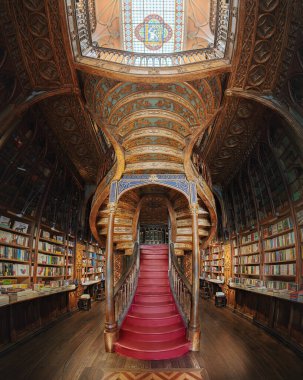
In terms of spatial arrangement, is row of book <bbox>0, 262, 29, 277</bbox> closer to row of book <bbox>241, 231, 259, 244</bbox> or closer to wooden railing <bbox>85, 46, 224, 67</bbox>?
wooden railing <bbox>85, 46, 224, 67</bbox>

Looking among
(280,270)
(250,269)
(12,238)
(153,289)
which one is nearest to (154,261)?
(153,289)

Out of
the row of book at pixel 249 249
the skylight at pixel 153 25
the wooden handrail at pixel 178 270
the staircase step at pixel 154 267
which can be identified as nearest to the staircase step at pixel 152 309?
the wooden handrail at pixel 178 270

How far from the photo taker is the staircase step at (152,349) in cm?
330

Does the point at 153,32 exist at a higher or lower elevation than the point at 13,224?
higher

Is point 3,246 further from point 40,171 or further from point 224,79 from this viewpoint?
point 224,79

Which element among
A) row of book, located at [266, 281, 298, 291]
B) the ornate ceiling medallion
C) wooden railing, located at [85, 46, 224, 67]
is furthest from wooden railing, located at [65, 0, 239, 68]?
row of book, located at [266, 281, 298, 291]

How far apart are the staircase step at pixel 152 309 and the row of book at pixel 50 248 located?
2.47 m

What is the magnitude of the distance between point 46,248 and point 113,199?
Answer: 7.87ft

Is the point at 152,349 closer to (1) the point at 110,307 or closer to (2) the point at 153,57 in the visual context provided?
(1) the point at 110,307

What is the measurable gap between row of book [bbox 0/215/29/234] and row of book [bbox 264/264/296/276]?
512cm

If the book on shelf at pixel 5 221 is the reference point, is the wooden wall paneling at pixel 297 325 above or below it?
below

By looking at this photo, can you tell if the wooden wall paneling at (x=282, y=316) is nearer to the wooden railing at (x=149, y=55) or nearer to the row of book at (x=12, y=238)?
the wooden railing at (x=149, y=55)

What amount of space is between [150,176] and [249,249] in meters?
3.67

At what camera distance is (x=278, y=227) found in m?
4.97
